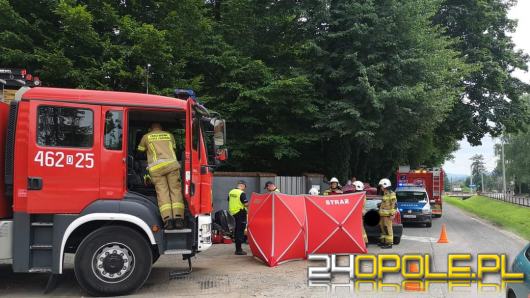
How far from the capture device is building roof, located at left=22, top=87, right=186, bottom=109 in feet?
26.3

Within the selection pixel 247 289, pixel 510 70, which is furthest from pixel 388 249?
pixel 510 70

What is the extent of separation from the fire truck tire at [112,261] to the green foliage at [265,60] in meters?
8.81

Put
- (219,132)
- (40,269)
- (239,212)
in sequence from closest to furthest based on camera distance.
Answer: (40,269) → (219,132) → (239,212)

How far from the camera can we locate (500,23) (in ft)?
103

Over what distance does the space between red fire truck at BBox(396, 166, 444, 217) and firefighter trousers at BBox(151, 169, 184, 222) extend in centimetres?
2394

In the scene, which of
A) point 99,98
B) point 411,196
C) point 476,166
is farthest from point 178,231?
point 476,166

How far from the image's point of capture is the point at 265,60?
20.7m

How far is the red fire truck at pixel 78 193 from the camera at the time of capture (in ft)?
25.8

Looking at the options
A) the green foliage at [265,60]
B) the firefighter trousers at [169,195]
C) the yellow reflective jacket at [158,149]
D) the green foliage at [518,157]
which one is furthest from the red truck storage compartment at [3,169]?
the green foliage at [518,157]

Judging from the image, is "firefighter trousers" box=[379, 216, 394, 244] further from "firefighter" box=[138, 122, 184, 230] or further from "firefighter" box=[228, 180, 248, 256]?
"firefighter" box=[138, 122, 184, 230]

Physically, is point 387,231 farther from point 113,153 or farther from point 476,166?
point 476,166

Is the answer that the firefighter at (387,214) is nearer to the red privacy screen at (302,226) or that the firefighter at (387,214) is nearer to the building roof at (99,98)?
the red privacy screen at (302,226)

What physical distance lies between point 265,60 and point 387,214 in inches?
359

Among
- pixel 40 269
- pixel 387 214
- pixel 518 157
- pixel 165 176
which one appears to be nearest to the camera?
pixel 40 269
